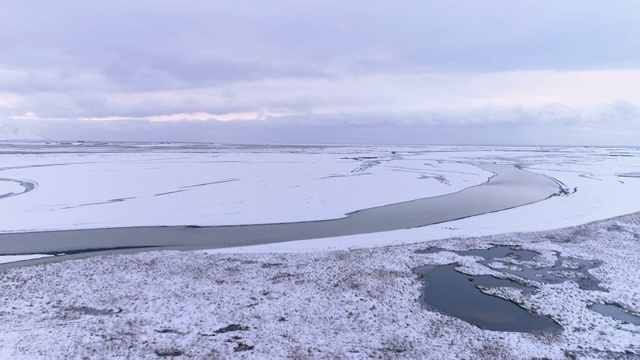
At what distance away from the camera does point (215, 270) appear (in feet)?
34.3

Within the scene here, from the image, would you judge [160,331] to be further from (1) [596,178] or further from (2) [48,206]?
(1) [596,178]

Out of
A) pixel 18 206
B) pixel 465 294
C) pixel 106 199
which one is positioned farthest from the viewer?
pixel 106 199

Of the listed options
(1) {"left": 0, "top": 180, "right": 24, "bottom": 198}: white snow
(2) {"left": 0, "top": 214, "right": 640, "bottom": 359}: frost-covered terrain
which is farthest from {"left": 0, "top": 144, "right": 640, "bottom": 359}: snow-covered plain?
(1) {"left": 0, "top": 180, "right": 24, "bottom": 198}: white snow

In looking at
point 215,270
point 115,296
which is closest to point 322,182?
point 215,270

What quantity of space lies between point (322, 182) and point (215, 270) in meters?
16.4

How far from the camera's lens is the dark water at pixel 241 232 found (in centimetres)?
1291

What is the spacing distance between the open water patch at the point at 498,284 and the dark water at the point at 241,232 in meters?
4.08

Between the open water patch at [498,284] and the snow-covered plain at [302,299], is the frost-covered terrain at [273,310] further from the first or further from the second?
the open water patch at [498,284]

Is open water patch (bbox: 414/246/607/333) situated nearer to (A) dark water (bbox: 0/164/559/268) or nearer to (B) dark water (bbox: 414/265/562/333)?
(B) dark water (bbox: 414/265/562/333)

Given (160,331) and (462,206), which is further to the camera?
(462,206)

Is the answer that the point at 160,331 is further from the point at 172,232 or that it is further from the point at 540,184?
the point at 540,184

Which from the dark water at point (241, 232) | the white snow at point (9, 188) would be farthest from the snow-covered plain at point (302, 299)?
the white snow at point (9, 188)

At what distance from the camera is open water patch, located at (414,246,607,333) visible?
804cm

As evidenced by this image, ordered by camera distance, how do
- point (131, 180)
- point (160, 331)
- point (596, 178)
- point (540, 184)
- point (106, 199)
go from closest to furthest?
point (160, 331) → point (106, 199) → point (131, 180) → point (540, 184) → point (596, 178)
